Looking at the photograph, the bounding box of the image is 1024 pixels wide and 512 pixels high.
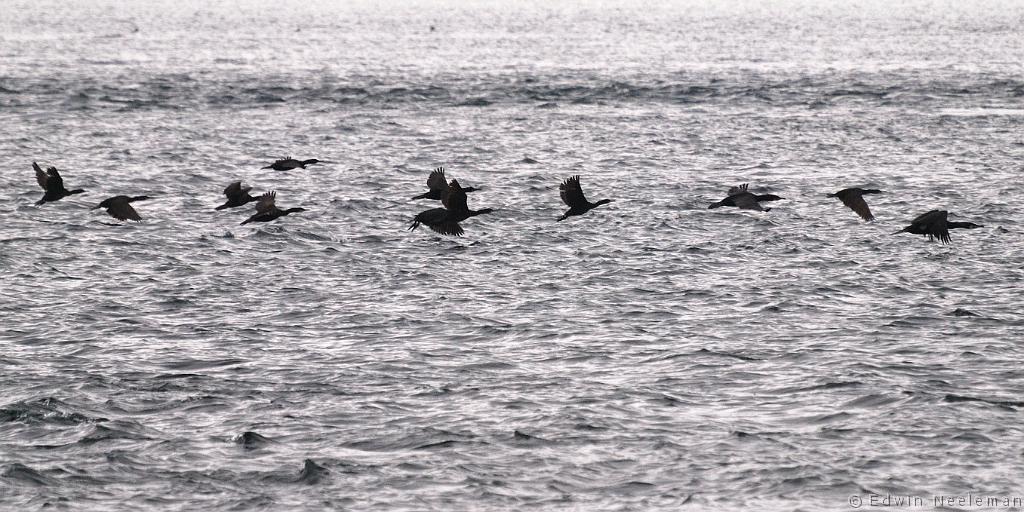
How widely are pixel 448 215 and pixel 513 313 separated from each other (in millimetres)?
4437

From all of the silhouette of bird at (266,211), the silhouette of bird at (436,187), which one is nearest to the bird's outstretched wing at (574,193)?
the silhouette of bird at (436,187)

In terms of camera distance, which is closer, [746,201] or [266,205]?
[266,205]

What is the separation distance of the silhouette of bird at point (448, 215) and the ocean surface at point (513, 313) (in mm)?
479

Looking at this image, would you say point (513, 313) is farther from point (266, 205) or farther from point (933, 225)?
point (933, 225)

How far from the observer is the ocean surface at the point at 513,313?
1410 centimetres

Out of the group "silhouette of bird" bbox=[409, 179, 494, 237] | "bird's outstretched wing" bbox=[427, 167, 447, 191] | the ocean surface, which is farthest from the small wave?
"bird's outstretched wing" bbox=[427, 167, 447, 191]

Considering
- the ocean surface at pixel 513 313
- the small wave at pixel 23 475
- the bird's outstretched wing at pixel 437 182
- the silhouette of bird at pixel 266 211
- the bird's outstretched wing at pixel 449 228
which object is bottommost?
the small wave at pixel 23 475

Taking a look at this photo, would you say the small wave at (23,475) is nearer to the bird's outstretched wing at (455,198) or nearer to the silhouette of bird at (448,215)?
the bird's outstretched wing at (455,198)

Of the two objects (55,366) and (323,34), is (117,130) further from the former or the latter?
(323,34)

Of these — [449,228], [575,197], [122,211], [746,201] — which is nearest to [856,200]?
[746,201]

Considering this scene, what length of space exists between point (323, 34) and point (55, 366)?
273 feet

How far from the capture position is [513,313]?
2020 cm

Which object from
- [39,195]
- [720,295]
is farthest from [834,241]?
[39,195]

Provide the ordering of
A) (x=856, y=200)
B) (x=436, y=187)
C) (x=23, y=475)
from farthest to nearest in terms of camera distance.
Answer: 1. (x=436, y=187)
2. (x=856, y=200)
3. (x=23, y=475)
